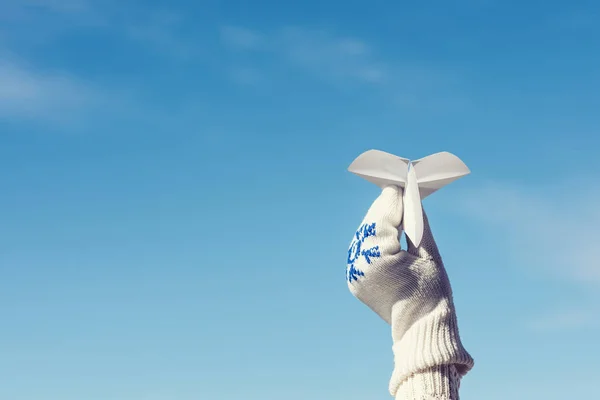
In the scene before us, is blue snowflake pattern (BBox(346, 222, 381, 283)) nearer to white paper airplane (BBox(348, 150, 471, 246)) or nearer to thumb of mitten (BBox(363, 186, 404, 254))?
thumb of mitten (BBox(363, 186, 404, 254))

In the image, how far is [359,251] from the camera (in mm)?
20000

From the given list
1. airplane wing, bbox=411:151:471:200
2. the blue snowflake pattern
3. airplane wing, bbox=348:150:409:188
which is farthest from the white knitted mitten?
airplane wing, bbox=411:151:471:200

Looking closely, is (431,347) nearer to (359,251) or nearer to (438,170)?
(359,251)

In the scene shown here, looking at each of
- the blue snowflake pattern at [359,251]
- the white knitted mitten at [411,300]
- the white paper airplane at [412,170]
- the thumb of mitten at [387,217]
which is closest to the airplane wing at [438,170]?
the white paper airplane at [412,170]

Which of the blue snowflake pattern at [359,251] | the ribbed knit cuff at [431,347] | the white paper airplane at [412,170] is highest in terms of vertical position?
the white paper airplane at [412,170]

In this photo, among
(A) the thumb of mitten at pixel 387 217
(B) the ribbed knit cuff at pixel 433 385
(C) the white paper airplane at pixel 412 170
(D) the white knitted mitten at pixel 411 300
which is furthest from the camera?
(C) the white paper airplane at pixel 412 170

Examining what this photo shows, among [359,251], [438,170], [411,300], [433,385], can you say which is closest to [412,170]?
[438,170]

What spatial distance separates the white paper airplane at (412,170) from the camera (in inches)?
808

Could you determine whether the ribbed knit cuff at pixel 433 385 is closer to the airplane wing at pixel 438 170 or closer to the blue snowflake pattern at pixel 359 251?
the blue snowflake pattern at pixel 359 251

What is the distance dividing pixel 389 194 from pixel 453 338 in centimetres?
320

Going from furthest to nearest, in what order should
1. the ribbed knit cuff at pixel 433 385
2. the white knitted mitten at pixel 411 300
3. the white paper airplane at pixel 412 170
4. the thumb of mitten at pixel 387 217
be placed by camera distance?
the white paper airplane at pixel 412 170 → the thumb of mitten at pixel 387 217 → the white knitted mitten at pixel 411 300 → the ribbed knit cuff at pixel 433 385

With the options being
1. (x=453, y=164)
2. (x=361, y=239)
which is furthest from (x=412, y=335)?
(x=453, y=164)

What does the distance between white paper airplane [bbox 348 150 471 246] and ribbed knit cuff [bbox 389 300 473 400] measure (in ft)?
8.33

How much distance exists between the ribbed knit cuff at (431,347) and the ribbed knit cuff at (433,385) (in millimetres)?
107
